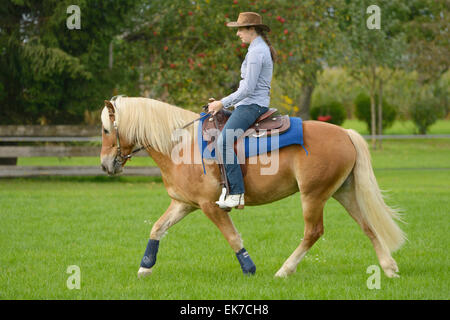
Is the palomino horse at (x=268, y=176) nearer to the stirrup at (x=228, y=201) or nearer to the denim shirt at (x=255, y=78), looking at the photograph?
the stirrup at (x=228, y=201)

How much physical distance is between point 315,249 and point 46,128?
34.3 ft

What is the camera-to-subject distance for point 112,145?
20.8 feet

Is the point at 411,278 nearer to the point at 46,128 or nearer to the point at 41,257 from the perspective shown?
the point at 41,257

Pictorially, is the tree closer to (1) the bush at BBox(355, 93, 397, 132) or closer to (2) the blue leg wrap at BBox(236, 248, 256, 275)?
(1) the bush at BBox(355, 93, 397, 132)

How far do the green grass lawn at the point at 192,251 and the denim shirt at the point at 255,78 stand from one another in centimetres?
180

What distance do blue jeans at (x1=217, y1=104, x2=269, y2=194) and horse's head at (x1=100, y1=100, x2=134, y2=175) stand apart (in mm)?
1006

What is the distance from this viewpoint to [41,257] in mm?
7453

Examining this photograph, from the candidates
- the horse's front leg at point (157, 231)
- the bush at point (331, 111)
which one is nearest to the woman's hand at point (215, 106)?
the horse's front leg at point (157, 231)

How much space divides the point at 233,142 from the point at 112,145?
1266 millimetres

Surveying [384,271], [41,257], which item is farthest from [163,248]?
[384,271]

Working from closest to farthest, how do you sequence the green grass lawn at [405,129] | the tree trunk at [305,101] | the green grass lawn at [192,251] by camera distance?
the green grass lawn at [192,251]
the tree trunk at [305,101]
the green grass lawn at [405,129]

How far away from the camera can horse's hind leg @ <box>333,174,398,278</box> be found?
625cm

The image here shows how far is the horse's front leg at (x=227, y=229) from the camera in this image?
20.4 ft

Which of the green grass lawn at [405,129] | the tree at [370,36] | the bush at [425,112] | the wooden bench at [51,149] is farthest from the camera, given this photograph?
the green grass lawn at [405,129]
